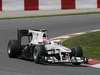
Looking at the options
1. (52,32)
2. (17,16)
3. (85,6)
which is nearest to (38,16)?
(17,16)

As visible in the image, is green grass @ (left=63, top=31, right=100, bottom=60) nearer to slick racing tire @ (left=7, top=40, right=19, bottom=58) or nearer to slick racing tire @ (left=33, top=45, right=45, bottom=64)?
slick racing tire @ (left=33, top=45, right=45, bottom=64)

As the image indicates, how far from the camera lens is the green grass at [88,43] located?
525 inches

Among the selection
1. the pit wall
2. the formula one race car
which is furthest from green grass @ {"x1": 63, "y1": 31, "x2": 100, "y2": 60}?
the pit wall

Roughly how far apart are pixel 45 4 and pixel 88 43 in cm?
1150

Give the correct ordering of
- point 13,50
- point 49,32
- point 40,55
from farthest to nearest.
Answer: point 49,32
point 13,50
point 40,55

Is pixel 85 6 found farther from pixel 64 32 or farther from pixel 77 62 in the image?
pixel 77 62

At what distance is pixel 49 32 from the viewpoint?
61.9ft

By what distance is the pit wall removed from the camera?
25766mm

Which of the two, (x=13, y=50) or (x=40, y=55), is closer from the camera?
(x=40, y=55)

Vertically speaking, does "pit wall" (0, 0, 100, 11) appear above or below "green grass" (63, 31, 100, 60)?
above

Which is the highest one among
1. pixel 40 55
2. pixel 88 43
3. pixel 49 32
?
pixel 49 32

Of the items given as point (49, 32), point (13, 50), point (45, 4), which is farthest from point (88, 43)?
point (45, 4)

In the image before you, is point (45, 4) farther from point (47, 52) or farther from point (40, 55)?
point (40, 55)

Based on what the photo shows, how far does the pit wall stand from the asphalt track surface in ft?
6.68
